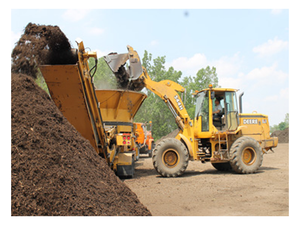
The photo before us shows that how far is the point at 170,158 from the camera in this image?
31.5ft

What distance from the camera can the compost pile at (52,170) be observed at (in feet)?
12.4

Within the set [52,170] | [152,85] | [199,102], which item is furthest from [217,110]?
[52,170]

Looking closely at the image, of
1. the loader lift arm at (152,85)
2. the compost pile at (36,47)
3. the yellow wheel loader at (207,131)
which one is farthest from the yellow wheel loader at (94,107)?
the yellow wheel loader at (207,131)

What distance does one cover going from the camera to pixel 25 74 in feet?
17.6

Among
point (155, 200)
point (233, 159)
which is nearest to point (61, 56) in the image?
point (155, 200)

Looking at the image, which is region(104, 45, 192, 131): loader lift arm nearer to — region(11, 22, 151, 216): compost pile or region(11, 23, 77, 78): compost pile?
region(11, 23, 77, 78): compost pile

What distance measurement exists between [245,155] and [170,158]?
2430 millimetres

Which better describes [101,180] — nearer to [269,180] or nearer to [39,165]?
[39,165]

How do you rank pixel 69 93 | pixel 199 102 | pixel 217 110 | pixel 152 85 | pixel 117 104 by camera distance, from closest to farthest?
pixel 69 93 → pixel 117 104 → pixel 217 110 → pixel 152 85 → pixel 199 102

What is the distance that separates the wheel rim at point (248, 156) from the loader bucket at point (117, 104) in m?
3.75

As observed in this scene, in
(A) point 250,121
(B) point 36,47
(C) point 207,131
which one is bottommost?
(C) point 207,131

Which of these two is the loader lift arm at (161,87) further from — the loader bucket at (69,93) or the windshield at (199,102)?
the loader bucket at (69,93)

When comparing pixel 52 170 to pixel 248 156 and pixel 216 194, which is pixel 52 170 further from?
pixel 248 156

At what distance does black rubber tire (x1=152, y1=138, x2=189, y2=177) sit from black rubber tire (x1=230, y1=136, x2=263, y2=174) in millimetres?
1477
